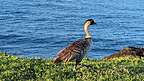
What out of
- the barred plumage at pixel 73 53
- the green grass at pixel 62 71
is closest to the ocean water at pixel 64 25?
the green grass at pixel 62 71

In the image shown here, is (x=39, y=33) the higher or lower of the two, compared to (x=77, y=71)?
lower

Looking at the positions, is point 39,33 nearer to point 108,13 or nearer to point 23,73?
point 108,13

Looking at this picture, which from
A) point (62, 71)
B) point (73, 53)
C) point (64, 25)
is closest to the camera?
point (62, 71)

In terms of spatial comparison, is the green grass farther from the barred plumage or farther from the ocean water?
the ocean water

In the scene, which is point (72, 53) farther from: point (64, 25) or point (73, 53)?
point (64, 25)

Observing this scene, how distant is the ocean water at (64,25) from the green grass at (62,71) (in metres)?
20.3

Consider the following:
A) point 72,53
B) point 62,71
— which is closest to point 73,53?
point 72,53

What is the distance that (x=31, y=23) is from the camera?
53.3m

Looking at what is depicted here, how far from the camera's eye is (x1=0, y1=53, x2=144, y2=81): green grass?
1555 cm

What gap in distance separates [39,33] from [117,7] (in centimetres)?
2068

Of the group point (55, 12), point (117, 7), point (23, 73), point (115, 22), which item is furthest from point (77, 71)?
point (117, 7)

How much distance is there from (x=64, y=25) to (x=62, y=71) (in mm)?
37196

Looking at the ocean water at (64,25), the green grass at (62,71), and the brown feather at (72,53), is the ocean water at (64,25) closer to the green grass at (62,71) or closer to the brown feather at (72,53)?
the green grass at (62,71)

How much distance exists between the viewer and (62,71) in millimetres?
16250
